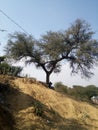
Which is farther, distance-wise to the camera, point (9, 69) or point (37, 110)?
point (9, 69)

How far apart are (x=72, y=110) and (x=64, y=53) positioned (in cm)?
928

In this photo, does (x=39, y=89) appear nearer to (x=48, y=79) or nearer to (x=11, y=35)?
(x=48, y=79)

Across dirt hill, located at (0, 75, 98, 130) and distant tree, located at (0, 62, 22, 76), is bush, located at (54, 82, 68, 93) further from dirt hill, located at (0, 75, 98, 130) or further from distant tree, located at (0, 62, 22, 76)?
dirt hill, located at (0, 75, 98, 130)

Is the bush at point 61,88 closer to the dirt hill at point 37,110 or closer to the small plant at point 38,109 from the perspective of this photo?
the dirt hill at point 37,110

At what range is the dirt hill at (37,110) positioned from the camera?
15.0 meters

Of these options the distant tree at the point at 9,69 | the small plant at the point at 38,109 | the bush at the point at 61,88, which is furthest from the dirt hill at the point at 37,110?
the bush at the point at 61,88

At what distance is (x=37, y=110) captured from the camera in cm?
1636

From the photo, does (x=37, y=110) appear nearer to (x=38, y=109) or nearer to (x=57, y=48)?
(x=38, y=109)

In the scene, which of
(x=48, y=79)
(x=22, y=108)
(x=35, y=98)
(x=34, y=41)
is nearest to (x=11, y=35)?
(x=34, y=41)

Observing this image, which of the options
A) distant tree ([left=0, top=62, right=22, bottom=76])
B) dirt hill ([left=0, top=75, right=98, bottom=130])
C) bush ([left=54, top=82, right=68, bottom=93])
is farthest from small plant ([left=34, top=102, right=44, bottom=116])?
bush ([left=54, top=82, right=68, bottom=93])

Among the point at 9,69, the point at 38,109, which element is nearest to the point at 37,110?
the point at 38,109

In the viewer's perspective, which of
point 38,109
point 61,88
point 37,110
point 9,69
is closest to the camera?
point 37,110

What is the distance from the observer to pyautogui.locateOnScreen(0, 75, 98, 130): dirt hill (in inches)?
591

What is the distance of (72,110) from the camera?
19.3 metres
